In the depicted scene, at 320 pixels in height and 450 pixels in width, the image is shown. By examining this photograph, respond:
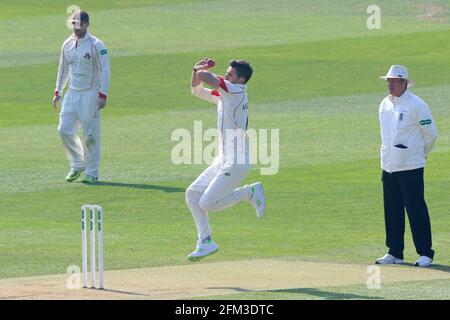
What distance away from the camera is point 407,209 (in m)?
15.3

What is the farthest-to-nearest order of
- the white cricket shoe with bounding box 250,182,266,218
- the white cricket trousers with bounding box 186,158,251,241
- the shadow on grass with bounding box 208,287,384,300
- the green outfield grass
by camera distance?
the green outfield grass, the white cricket shoe with bounding box 250,182,266,218, the white cricket trousers with bounding box 186,158,251,241, the shadow on grass with bounding box 208,287,384,300

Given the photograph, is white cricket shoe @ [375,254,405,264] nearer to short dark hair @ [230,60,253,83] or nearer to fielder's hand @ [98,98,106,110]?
short dark hair @ [230,60,253,83]

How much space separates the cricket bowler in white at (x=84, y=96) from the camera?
2083 centimetres

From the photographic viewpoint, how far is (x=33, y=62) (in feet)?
110

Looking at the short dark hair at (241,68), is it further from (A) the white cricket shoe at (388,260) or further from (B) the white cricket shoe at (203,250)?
(A) the white cricket shoe at (388,260)

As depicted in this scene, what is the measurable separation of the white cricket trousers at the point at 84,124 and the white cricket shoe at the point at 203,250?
264 inches

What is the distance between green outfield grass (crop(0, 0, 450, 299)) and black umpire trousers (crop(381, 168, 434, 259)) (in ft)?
1.11

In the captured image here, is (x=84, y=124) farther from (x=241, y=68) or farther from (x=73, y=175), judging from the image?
(x=241, y=68)

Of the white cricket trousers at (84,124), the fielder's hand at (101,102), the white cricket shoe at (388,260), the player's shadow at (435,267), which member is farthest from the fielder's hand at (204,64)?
the white cricket trousers at (84,124)

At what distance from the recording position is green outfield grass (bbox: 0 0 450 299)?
16562 millimetres

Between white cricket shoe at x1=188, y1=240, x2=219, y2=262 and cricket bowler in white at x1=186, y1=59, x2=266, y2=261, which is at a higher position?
cricket bowler in white at x1=186, y1=59, x2=266, y2=261

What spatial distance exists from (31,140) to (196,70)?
10.9 meters

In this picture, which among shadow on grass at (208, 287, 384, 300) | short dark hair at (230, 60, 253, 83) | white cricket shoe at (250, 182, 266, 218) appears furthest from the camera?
white cricket shoe at (250, 182, 266, 218)

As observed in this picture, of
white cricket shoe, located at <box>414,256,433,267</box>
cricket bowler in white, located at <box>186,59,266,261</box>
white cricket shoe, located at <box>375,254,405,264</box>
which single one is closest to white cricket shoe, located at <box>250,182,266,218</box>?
cricket bowler in white, located at <box>186,59,266,261</box>
